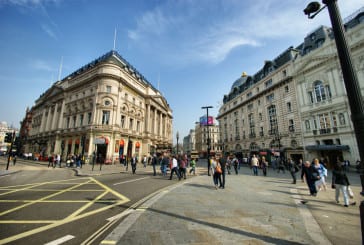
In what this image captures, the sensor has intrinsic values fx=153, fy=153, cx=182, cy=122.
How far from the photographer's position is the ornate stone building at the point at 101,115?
28.7m

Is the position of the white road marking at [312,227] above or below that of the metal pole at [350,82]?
below

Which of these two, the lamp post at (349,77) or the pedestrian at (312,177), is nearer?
the lamp post at (349,77)

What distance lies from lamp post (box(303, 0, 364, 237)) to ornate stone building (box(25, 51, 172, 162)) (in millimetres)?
23829

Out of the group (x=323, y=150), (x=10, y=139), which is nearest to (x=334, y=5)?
(x=10, y=139)

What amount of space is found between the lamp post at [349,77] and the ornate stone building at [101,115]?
938 inches

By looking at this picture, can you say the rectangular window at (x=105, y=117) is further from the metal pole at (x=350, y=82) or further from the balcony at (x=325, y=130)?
the balcony at (x=325, y=130)

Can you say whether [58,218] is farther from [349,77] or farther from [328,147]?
[328,147]

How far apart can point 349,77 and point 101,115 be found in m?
32.1

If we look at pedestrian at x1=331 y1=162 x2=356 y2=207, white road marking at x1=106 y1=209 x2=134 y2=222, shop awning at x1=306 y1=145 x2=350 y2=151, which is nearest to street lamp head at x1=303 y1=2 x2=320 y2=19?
pedestrian at x1=331 y1=162 x2=356 y2=207

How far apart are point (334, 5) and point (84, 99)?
37.6 m

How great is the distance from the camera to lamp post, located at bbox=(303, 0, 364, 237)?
8.84ft

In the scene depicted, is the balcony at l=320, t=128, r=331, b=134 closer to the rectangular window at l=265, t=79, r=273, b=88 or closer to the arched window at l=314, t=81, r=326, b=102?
the arched window at l=314, t=81, r=326, b=102

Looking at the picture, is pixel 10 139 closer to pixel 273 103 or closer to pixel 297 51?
pixel 273 103

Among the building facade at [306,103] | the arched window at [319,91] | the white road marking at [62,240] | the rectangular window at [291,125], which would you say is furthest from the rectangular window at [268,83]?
the white road marking at [62,240]
